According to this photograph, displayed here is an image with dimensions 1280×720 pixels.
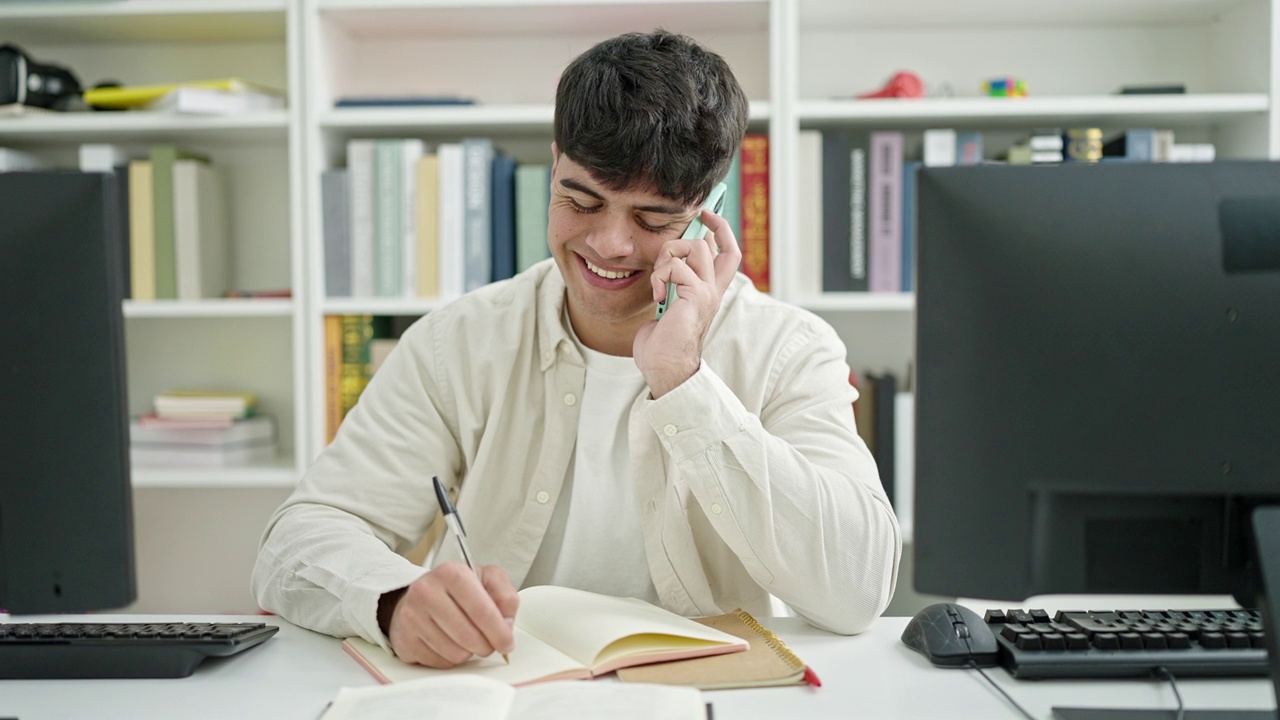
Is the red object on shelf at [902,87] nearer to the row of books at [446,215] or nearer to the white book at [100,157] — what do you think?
the row of books at [446,215]

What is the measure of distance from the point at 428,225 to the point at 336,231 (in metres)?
0.19

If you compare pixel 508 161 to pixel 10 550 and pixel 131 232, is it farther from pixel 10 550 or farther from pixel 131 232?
pixel 10 550

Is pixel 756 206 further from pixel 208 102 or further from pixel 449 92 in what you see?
pixel 208 102

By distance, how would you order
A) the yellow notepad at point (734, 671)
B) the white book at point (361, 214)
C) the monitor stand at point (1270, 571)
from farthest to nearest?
1. the white book at point (361, 214)
2. the yellow notepad at point (734, 671)
3. the monitor stand at point (1270, 571)

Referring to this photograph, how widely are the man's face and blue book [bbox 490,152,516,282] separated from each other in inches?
28.6

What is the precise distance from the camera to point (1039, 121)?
7.02 feet

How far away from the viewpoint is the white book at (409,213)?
2.07 metres

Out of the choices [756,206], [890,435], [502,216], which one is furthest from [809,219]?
[502,216]

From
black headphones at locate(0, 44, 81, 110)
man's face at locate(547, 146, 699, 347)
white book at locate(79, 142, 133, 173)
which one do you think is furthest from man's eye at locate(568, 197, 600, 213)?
black headphones at locate(0, 44, 81, 110)

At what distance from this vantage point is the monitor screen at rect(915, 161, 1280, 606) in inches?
27.8

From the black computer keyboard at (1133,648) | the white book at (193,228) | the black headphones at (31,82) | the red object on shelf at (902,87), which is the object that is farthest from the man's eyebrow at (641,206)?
the black headphones at (31,82)

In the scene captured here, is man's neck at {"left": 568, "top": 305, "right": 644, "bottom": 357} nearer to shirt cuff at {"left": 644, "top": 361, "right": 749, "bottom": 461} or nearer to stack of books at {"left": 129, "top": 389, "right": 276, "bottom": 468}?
shirt cuff at {"left": 644, "top": 361, "right": 749, "bottom": 461}

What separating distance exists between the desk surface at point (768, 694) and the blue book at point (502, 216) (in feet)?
4.00

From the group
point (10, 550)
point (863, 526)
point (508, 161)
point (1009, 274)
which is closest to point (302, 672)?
point (10, 550)
